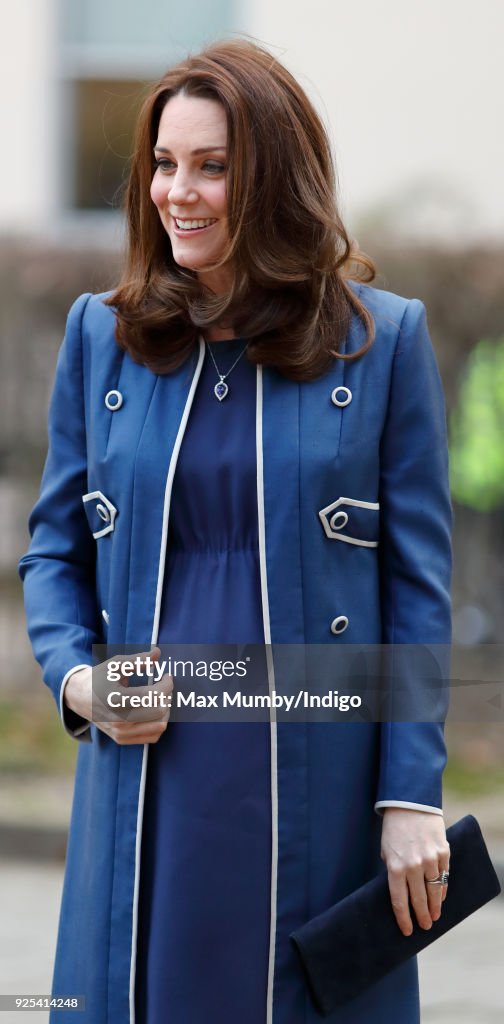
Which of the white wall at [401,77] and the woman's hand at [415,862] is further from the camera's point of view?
the white wall at [401,77]

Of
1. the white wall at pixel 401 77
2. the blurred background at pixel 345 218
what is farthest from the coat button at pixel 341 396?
the white wall at pixel 401 77

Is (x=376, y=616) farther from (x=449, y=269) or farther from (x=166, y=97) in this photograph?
(x=449, y=269)

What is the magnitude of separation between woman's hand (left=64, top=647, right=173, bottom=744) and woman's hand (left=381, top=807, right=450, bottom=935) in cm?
40

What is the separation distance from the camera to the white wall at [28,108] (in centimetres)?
826

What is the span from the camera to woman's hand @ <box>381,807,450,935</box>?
7.70 feet

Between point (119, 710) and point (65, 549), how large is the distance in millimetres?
337

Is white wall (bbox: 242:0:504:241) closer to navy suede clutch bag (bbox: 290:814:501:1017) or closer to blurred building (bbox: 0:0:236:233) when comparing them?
blurred building (bbox: 0:0:236:233)

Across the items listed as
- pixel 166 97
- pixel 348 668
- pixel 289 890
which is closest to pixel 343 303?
pixel 166 97

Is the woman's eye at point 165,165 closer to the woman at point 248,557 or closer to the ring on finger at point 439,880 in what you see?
the woman at point 248,557

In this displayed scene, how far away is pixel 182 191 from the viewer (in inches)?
93.6

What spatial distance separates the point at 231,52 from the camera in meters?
2.43

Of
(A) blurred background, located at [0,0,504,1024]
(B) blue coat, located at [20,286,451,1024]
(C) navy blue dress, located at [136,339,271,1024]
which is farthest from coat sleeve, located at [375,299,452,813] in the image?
(A) blurred background, located at [0,0,504,1024]

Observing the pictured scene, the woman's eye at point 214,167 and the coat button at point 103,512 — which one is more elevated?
the woman's eye at point 214,167

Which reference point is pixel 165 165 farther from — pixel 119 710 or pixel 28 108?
pixel 28 108
